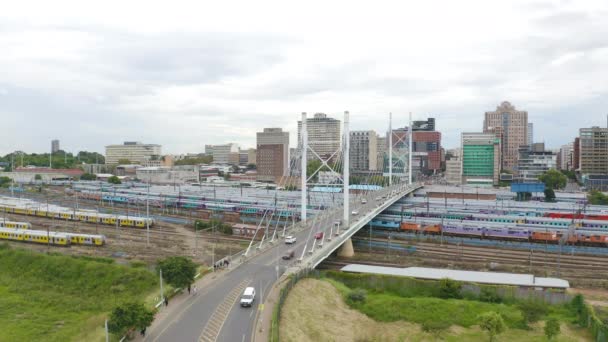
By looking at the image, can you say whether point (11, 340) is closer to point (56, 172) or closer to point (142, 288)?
point (142, 288)

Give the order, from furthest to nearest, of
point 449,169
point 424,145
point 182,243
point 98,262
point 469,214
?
1. point 424,145
2. point 449,169
3. point 469,214
4. point 182,243
5. point 98,262

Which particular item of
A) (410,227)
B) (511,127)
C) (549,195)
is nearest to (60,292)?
(410,227)

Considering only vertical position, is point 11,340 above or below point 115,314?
below

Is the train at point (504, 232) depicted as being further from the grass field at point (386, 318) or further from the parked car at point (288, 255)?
the parked car at point (288, 255)

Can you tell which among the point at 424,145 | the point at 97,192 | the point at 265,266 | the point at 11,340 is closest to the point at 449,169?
the point at 424,145

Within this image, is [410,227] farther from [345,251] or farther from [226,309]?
[226,309]
